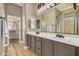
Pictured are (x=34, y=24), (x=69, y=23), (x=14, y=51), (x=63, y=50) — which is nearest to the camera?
(x=63, y=50)

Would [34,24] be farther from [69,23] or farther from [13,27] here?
[69,23]

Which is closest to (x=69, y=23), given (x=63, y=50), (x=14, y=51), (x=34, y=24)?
(x=63, y=50)

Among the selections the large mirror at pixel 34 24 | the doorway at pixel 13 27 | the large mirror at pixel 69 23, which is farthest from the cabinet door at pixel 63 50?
the large mirror at pixel 34 24

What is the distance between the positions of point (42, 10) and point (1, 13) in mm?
1248

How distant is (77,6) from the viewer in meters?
1.84

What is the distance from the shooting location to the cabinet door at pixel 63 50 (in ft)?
4.80

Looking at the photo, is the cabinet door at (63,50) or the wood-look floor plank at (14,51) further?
the wood-look floor plank at (14,51)

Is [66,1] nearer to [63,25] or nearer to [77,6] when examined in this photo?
[77,6]

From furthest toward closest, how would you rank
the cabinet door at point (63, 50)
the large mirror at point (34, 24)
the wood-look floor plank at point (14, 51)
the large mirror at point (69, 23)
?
1. the large mirror at point (34, 24)
2. the wood-look floor plank at point (14, 51)
3. the large mirror at point (69, 23)
4. the cabinet door at point (63, 50)

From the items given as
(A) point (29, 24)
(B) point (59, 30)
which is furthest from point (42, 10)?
(B) point (59, 30)

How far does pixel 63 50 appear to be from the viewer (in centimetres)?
164

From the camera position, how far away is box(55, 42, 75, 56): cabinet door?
1.46 metres

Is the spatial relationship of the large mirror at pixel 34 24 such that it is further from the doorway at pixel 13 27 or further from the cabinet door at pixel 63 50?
the cabinet door at pixel 63 50

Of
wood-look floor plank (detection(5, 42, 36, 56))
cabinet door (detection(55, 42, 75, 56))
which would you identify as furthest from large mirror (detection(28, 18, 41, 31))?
cabinet door (detection(55, 42, 75, 56))
